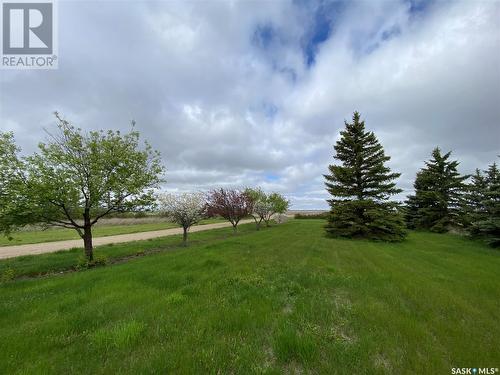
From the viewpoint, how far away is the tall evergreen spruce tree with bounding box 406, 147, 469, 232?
22.9 m

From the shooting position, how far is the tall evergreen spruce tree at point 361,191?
17797mm

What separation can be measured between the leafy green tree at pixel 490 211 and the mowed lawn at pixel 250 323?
9504mm

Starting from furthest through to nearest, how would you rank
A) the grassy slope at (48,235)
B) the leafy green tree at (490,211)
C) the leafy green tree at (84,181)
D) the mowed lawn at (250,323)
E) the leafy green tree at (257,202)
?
the leafy green tree at (257,202) → the grassy slope at (48,235) → the leafy green tree at (490,211) → the leafy green tree at (84,181) → the mowed lawn at (250,323)

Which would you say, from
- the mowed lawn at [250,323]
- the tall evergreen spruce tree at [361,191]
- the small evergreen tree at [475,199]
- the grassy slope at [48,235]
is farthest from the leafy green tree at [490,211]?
the grassy slope at [48,235]

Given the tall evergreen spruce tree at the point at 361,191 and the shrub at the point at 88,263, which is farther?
the tall evergreen spruce tree at the point at 361,191

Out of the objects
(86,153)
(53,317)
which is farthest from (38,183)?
(53,317)

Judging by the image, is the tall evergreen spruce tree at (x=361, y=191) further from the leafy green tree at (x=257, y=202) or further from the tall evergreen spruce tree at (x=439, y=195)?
the leafy green tree at (x=257, y=202)

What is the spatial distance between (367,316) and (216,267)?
5.50 meters

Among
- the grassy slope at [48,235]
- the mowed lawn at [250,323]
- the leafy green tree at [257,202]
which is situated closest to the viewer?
the mowed lawn at [250,323]

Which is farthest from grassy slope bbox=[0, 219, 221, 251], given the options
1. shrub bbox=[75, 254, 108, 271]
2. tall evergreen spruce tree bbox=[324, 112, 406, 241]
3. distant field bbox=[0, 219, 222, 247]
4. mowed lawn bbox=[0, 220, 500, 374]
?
tall evergreen spruce tree bbox=[324, 112, 406, 241]

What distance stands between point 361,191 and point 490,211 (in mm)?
8007

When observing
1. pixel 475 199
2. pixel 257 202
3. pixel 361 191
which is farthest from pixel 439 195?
pixel 257 202

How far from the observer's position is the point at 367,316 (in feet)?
15.2

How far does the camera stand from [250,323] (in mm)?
4297
